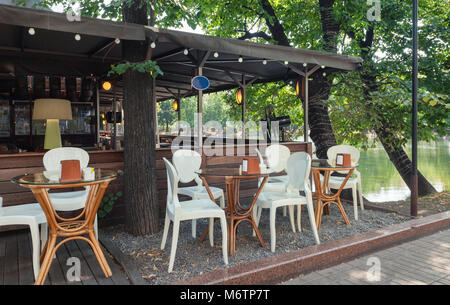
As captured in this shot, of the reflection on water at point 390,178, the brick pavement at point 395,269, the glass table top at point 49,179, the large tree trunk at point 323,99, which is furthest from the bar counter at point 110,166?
the reflection on water at point 390,178

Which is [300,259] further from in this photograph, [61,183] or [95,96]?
[95,96]

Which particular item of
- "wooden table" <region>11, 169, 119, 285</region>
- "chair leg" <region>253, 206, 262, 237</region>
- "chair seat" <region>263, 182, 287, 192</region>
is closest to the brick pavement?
"chair leg" <region>253, 206, 262, 237</region>

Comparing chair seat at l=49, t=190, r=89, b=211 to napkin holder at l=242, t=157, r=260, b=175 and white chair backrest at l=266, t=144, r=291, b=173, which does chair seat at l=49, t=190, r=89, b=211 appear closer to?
napkin holder at l=242, t=157, r=260, b=175

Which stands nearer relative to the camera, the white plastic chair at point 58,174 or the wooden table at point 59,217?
the wooden table at point 59,217

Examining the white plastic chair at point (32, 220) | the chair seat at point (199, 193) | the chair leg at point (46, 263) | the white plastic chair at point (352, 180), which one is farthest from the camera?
the white plastic chair at point (352, 180)

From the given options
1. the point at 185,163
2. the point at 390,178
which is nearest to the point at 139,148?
the point at 185,163

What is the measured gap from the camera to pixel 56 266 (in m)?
2.92

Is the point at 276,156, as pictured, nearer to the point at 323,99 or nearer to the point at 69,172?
the point at 323,99

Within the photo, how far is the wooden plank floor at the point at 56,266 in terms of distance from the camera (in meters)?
2.66

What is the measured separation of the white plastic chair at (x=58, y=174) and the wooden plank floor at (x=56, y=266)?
0.31 meters

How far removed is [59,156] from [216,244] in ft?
6.28

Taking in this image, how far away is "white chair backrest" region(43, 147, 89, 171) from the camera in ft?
11.6

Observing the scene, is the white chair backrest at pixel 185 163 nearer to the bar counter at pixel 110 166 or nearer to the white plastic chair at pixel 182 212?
the bar counter at pixel 110 166

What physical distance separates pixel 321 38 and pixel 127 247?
598cm
